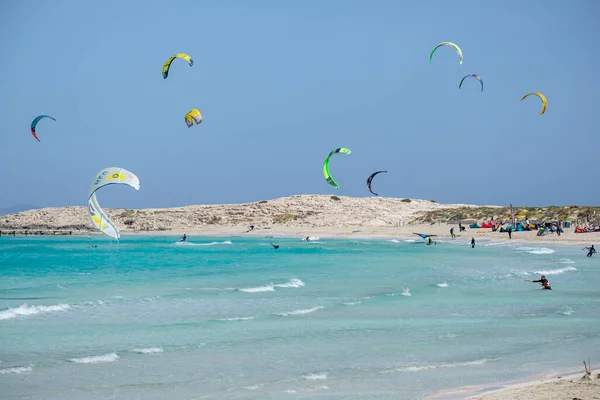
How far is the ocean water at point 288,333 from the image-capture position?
10.5 m

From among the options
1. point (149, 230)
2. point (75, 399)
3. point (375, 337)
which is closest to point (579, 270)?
point (375, 337)

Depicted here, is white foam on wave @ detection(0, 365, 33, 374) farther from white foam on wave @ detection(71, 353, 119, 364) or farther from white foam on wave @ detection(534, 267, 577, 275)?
white foam on wave @ detection(534, 267, 577, 275)

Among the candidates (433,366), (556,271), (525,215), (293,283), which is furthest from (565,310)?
(525,215)

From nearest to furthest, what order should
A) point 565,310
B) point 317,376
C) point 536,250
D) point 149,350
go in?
point 317,376
point 149,350
point 565,310
point 536,250

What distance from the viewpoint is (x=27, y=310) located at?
674 inches

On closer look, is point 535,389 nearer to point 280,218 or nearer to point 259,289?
point 259,289

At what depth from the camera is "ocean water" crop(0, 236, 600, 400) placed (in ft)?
34.4

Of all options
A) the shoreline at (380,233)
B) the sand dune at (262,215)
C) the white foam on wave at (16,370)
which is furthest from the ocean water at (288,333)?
the sand dune at (262,215)

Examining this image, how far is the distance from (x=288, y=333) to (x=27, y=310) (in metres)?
7.23

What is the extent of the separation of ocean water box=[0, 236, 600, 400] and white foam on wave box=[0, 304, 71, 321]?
5 cm

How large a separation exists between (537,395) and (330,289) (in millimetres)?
12912

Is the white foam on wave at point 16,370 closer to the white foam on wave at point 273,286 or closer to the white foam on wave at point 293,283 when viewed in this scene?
the white foam on wave at point 273,286

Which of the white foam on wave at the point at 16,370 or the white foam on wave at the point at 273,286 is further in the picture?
the white foam on wave at the point at 273,286

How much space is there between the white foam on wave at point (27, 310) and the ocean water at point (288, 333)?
5cm
